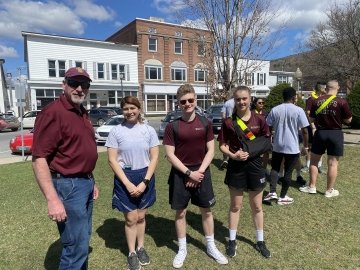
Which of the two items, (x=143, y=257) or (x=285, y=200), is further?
(x=285, y=200)

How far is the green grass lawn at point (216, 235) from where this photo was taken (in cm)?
351

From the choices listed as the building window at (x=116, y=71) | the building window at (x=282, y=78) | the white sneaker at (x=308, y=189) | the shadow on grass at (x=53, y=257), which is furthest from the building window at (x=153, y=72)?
the shadow on grass at (x=53, y=257)

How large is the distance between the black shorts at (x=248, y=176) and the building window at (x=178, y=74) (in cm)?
3634

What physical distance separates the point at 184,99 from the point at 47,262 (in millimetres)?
2499

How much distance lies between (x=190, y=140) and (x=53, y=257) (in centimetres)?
222

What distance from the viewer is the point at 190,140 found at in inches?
129

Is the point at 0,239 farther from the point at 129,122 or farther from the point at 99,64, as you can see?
the point at 99,64

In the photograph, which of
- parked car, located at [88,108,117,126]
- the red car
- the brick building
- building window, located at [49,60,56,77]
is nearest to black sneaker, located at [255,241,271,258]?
the red car

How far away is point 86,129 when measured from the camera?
2.57m

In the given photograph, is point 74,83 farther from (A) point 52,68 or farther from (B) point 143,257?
(A) point 52,68

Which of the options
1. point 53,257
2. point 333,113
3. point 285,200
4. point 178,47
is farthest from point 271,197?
point 178,47

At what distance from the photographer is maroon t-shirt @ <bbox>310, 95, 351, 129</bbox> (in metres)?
5.21

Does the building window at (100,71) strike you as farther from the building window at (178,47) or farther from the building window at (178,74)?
the building window at (178,47)

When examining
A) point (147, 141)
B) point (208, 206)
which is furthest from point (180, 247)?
point (147, 141)
